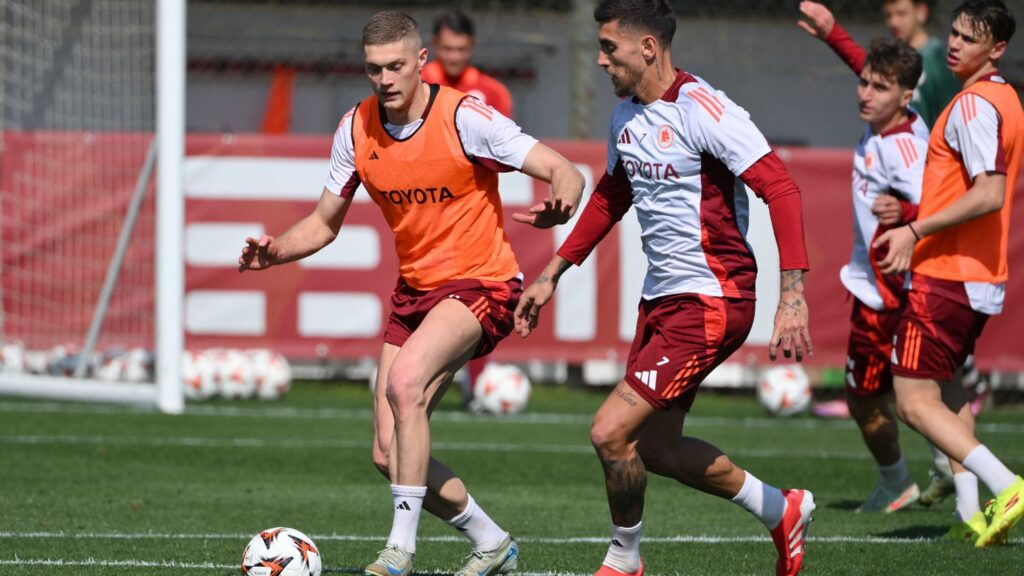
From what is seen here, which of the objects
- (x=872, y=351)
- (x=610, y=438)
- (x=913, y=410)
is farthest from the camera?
(x=872, y=351)

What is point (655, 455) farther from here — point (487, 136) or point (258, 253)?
point (258, 253)

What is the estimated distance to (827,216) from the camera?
13.3 meters

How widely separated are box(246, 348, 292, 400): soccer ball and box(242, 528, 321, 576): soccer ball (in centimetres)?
759

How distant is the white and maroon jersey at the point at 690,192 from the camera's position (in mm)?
5359

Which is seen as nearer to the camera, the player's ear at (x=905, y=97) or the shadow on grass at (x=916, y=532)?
the shadow on grass at (x=916, y=532)

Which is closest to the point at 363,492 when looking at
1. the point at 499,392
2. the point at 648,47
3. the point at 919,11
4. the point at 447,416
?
the point at 648,47

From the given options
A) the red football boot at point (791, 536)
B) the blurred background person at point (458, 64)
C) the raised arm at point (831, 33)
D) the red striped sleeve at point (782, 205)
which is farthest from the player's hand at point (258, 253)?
the blurred background person at point (458, 64)

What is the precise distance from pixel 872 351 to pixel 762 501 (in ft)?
7.19

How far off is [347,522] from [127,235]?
6.01m

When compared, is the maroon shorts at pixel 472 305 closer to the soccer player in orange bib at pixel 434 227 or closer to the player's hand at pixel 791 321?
the soccer player in orange bib at pixel 434 227

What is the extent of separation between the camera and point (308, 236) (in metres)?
6.10

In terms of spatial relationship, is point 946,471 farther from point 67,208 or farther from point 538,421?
point 67,208

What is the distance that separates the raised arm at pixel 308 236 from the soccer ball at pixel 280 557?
1.19 m

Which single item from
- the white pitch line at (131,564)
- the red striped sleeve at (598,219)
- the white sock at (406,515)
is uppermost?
the red striped sleeve at (598,219)
